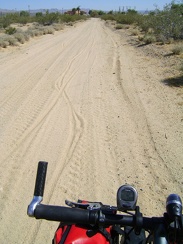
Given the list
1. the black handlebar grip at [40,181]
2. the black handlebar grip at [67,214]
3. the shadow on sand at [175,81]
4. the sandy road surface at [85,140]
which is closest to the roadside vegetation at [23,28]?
the sandy road surface at [85,140]

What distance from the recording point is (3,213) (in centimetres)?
398

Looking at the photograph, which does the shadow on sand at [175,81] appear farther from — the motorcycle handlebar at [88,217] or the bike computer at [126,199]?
the motorcycle handlebar at [88,217]

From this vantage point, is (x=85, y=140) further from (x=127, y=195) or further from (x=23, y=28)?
(x=23, y=28)

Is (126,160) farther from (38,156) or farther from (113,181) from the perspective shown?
(38,156)

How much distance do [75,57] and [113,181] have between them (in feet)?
39.4

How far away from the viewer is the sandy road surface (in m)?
4.30

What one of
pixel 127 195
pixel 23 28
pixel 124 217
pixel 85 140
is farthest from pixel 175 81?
pixel 23 28

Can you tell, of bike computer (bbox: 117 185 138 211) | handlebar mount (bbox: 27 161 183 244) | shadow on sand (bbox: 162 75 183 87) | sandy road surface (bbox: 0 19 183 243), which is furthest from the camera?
shadow on sand (bbox: 162 75 183 87)

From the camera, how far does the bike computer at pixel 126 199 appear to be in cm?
153

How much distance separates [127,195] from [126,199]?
0.02 meters

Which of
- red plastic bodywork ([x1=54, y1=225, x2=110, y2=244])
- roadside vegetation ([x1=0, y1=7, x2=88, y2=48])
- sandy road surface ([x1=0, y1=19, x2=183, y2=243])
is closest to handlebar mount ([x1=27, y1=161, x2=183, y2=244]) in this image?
red plastic bodywork ([x1=54, y1=225, x2=110, y2=244])

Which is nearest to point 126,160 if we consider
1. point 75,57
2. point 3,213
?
point 3,213

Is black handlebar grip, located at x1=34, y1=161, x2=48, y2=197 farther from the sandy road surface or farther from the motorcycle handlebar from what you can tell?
the sandy road surface

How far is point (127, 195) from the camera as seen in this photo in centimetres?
157
